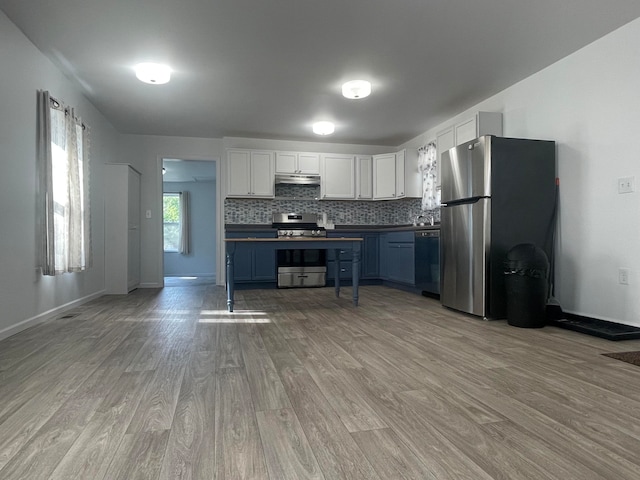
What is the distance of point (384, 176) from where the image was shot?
21.4 feet

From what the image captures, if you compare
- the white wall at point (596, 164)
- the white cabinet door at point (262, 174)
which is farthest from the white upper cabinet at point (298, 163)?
the white wall at point (596, 164)

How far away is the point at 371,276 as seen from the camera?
653 cm

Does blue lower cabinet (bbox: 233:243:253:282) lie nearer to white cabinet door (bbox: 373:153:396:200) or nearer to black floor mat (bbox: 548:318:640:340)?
white cabinet door (bbox: 373:153:396:200)

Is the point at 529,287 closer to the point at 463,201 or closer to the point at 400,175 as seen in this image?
the point at 463,201

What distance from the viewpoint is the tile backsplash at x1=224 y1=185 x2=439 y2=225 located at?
6535mm

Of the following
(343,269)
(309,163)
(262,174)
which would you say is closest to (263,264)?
(343,269)

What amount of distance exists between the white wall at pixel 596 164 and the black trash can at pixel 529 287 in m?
0.46

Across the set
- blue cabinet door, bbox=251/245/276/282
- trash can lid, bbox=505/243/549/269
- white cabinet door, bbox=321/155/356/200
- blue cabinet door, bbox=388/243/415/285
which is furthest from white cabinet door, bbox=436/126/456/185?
blue cabinet door, bbox=251/245/276/282

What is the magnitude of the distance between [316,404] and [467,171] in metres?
2.78

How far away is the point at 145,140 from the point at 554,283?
5906 mm

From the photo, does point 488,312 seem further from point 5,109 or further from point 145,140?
point 145,140

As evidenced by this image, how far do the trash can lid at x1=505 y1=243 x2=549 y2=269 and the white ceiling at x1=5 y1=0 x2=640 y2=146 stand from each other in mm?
1671

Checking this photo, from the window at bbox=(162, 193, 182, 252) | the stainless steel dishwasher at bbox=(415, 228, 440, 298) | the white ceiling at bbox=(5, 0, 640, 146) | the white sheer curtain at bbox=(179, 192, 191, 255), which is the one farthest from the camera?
the window at bbox=(162, 193, 182, 252)

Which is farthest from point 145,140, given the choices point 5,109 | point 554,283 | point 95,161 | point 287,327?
point 554,283
